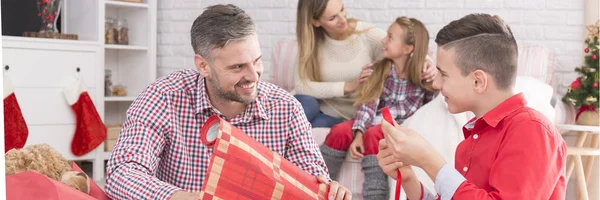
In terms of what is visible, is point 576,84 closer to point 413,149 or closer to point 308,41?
point 308,41

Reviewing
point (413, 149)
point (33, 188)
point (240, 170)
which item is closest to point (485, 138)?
point (413, 149)

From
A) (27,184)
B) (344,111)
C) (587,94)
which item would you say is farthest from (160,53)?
(27,184)

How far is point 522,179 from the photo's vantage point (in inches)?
47.7

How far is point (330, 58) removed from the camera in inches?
141

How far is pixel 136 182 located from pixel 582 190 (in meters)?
2.42

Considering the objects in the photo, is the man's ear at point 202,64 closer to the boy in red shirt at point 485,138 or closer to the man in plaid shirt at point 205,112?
the man in plaid shirt at point 205,112

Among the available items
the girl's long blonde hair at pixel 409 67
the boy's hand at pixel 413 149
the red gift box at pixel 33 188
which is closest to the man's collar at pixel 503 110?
the boy's hand at pixel 413 149

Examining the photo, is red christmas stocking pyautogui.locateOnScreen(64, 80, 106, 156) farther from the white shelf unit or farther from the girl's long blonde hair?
the girl's long blonde hair

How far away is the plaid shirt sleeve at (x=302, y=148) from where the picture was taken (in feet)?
5.51

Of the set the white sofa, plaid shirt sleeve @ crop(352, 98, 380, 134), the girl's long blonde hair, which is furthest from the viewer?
the girl's long blonde hair

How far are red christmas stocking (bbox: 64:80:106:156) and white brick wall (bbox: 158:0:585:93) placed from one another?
0.70m

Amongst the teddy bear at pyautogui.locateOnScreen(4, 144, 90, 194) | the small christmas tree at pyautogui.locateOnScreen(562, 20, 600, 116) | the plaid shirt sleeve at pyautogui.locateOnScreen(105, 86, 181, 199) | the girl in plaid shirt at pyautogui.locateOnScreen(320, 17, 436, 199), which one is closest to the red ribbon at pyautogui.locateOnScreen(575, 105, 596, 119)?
the small christmas tree at pyautogui.locateOnScreen(562, 20, 600, 116)

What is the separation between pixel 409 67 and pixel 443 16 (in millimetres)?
805

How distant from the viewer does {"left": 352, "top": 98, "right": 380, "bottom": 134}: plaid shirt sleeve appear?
10.6 feet
